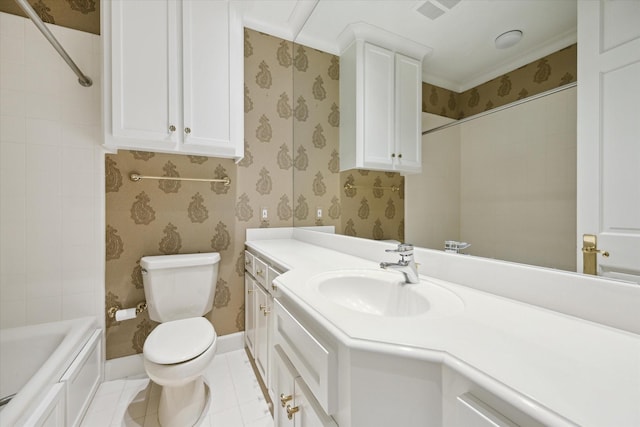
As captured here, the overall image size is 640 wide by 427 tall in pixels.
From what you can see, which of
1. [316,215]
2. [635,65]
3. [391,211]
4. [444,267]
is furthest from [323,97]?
[635,65]

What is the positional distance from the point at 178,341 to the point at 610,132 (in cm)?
176

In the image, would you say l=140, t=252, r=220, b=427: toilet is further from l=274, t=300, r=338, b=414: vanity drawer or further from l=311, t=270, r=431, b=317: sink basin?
l=311, t=270, r=431, b=317: sink basin

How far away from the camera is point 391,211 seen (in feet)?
4.22

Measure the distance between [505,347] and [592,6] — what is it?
2.57 ft

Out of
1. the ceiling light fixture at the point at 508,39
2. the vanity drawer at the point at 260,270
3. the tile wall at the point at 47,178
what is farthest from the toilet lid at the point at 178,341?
the ceiling light fixture at the point at 508,39

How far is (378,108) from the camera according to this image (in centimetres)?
133

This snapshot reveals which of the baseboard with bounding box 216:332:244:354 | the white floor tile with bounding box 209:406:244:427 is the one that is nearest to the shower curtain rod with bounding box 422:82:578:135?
the white floor tile with bounding box 209:406:244:427

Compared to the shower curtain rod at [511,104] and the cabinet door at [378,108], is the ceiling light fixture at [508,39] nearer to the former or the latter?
the shower curtain rod at [511,104]

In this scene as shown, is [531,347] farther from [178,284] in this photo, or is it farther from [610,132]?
[178,284]

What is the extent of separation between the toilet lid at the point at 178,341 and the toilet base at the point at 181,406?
9.4 inches

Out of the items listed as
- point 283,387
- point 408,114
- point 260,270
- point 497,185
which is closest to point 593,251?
point 497,185

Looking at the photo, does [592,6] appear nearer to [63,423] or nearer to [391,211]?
[391,211]

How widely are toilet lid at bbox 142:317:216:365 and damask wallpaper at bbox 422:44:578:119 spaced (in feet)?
4.90

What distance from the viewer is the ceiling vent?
1.02 metres
